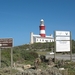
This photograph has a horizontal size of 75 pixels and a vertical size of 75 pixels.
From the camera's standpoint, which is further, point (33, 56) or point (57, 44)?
Answer: point (33, 56)

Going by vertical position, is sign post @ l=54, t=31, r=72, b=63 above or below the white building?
below

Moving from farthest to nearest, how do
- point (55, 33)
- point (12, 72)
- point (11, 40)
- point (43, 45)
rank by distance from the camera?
point (43, 45) < point (55, 33) < point (11, 40) < point (12, 72)

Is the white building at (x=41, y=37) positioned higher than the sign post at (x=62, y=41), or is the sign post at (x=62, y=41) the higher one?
the white building at (x=41, y=37)

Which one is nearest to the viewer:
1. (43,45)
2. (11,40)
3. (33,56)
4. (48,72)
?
(48,72)

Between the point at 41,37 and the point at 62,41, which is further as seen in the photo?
the point at 41,37

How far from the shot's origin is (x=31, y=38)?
98.7 meters

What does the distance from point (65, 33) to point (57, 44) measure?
1.37 metres

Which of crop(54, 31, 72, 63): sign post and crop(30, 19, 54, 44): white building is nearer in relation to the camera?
crop(54, 31, 72, 63): sign post

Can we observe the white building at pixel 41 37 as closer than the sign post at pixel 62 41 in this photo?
No

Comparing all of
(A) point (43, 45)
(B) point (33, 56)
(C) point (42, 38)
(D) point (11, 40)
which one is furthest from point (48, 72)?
(C) point (42, 38)

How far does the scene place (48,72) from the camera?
1218 centimetres

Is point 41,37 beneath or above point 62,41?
above

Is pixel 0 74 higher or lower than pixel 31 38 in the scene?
lower

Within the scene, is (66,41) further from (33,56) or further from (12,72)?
(12,72)
